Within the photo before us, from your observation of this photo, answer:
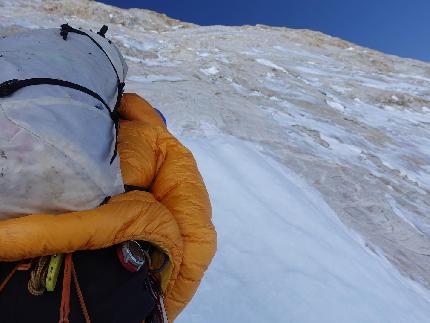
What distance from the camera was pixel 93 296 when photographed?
47.1 inches

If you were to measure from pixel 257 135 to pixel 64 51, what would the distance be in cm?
521

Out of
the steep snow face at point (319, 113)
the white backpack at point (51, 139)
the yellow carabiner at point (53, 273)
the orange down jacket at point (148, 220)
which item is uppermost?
the white backpack at point (51, 139)

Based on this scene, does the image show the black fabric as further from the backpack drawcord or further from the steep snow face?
the steep snow face

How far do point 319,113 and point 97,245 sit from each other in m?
8.81

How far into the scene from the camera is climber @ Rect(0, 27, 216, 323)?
1098 mm

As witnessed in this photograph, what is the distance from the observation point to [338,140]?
299 inches

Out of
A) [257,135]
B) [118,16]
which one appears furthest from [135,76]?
[118,16]

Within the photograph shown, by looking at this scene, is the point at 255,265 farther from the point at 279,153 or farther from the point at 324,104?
the point at 324,104

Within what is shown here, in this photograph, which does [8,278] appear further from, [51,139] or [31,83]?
[31,83]

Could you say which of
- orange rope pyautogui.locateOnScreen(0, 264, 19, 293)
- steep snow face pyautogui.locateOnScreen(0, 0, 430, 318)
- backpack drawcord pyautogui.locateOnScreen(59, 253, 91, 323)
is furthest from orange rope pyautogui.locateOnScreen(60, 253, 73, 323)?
steep snow face pyautogui.locateOnScreen(0, 0, 430, 318)

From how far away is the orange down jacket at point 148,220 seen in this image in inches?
43.1

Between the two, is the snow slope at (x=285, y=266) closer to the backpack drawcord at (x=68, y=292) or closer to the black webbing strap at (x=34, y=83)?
the backpack drawcord at (x=68, y=292)

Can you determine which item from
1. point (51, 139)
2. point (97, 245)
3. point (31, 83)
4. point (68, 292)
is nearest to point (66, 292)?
point (68, 292)

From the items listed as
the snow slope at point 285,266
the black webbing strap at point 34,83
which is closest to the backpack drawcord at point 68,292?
the black webbing strap at point 34,83
